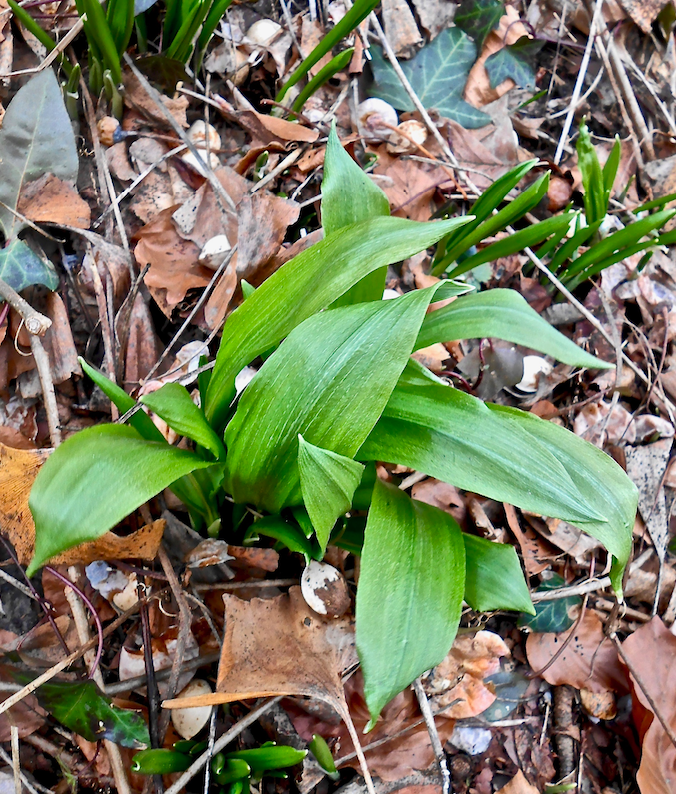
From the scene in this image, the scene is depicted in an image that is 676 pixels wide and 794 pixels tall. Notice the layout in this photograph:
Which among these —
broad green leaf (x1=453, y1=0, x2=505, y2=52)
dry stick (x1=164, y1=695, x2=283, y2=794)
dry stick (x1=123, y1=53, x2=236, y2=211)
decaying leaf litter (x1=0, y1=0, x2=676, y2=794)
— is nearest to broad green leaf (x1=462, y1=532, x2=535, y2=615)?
decaying leaf litter (x1=0, y1=0, x2=676, y2=794)

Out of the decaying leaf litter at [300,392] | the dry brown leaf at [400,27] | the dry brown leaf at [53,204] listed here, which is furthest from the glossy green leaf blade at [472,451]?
the dry brown leaf at [400,27]

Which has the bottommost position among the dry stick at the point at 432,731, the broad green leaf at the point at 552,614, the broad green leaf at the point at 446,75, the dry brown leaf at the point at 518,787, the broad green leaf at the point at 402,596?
the dry brown leaf at the point at 518,787

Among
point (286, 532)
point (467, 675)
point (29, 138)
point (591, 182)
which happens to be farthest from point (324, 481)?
point (591, 182)

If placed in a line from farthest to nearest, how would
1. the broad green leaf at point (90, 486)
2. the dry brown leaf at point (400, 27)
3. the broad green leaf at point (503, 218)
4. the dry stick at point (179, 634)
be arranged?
1. the dry brown leaf at point (400, 27)
2. the broad green leaf at point (503, 218)
3. the dry stick at point (179, 634)
4. the broad green leaf at point (90, 486)

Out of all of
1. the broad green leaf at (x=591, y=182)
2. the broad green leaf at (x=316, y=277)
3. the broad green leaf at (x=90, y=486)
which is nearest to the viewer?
the broad green leaf at (x=90, y=486)

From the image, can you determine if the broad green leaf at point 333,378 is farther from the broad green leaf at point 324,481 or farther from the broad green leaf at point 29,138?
the broad green leaf at point 29,138

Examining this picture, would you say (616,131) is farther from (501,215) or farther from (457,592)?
(457,592)

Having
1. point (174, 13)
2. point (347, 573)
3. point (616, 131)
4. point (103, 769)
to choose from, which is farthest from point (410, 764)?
point (616, 131)
